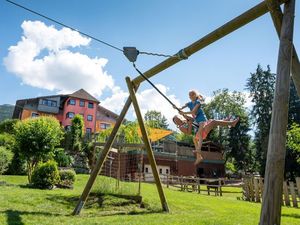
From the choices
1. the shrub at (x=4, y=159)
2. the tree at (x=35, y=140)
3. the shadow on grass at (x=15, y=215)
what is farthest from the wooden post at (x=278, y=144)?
the shrub at (x=4, y=159)

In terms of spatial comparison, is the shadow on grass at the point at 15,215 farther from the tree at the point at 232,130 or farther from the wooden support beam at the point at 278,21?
the tree at the point at 232,130

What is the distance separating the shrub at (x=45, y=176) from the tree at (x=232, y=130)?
130 ft

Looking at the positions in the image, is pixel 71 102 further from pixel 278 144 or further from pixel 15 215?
pixel 278 144

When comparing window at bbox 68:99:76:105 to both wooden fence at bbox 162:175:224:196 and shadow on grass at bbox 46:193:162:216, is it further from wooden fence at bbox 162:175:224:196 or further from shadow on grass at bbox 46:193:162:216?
shadow on grass at bbox 46:193:162:216

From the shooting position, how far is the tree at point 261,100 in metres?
51.0

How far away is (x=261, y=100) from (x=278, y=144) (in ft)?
178

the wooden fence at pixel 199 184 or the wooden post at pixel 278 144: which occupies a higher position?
the wooden post at pixel 278 144

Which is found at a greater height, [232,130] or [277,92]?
[232,130]

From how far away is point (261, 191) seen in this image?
19.7m

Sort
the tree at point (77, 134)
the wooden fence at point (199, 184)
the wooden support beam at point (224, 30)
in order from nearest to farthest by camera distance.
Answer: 1. the wooden support beam at point (224, 30)
2. the wooden fence at point (199, 184)
3. the tree at point (77, 134)

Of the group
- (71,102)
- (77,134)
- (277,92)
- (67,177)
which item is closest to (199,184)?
(67,177)

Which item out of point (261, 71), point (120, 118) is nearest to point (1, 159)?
point (120, 118)

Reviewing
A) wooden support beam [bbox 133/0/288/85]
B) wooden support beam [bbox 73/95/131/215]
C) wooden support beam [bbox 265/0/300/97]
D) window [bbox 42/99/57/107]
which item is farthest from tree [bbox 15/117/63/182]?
window [bbox 42/99/57/107]

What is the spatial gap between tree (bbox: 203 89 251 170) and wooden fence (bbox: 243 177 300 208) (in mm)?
31997
